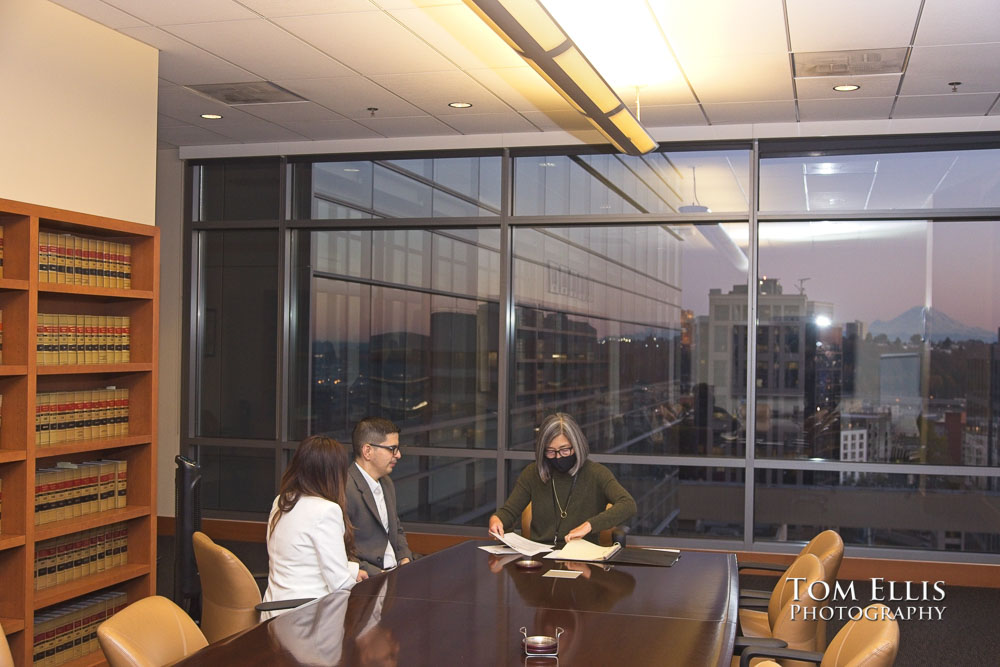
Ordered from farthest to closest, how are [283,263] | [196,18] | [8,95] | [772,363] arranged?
[283,263]
[772,363]
[196,18]
[8,95]

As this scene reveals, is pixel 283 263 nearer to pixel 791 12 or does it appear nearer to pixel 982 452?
pixel 791 12

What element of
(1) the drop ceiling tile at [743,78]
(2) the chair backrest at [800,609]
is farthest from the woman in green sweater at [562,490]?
(1) the drop ceiling tile at [743,78]

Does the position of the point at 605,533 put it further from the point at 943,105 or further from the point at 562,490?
the point at 943,105

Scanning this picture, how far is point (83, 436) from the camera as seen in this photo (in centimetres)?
468

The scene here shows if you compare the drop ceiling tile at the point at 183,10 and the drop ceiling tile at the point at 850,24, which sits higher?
the drop ceiling tile at the point at 183,10

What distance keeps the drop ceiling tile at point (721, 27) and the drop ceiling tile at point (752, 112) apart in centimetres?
112

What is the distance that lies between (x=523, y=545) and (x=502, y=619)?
1.26 meters

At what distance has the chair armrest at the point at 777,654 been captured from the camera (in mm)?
2939

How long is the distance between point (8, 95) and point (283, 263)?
3461 millimetres

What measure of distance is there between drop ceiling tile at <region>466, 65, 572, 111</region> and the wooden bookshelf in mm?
2159

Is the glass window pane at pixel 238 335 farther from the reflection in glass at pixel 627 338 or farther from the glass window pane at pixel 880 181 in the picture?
the glass window pane at pixel 880 181

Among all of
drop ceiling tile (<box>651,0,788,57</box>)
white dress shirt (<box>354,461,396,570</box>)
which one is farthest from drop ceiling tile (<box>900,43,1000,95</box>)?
white dress shirt (<box>354,461,396,570</box>)

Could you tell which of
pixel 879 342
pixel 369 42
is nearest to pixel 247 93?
pixel 369 42

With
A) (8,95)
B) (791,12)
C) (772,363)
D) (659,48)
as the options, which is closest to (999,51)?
(791,12)
